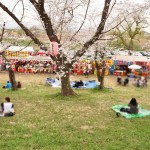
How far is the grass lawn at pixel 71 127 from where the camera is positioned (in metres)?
9.57

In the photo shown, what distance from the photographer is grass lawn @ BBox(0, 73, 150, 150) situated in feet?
31.4

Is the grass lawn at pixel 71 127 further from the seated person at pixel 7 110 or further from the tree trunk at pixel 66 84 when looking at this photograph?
the tree trunk at pixel 66 84

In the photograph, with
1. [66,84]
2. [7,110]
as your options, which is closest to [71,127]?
[7,110]

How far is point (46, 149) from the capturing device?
912 cm

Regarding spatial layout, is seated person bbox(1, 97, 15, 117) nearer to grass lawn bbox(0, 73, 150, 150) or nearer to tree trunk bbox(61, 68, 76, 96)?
grass lawn bbox(0, 73, 150, 150)

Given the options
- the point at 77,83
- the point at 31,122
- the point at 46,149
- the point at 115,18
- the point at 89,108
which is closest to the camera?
the point at 46,149

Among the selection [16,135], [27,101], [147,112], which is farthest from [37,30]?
[16,135]

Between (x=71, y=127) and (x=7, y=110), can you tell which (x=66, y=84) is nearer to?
(x=7, y=110)

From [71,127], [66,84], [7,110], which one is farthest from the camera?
[66,84]

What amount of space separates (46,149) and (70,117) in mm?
3938

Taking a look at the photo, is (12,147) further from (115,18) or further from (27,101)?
(115,18)

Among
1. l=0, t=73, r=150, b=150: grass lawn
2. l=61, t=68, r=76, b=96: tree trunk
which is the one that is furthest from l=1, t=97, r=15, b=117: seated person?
l=61, t=68, r=76, b=96: tree trunk

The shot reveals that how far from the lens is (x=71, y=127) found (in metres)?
11.5

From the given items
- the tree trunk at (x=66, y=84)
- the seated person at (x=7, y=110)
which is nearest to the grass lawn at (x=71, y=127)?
the seated person at (x=7, y=110)
